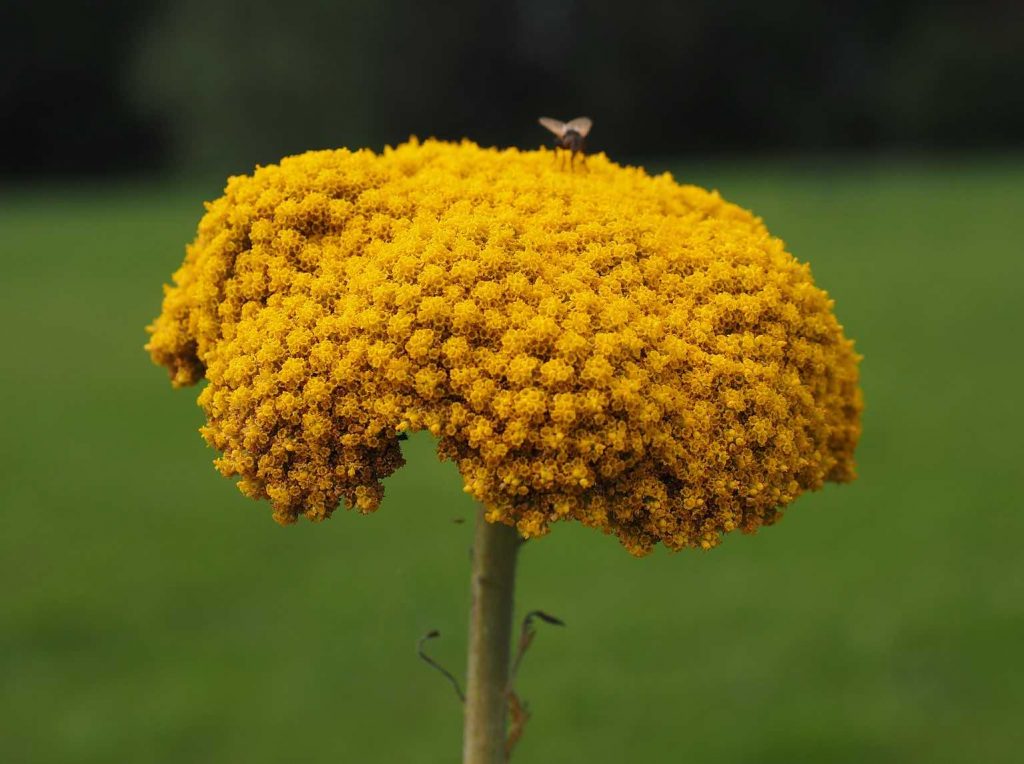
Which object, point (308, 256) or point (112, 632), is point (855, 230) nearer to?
point (112, 632)

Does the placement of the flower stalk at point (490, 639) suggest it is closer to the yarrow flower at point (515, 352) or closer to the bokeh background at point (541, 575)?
the yarrow flower at point (515, 352)

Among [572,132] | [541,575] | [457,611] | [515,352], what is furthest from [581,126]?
[541,575]

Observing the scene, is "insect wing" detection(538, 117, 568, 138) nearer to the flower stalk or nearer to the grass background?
the flower stalk

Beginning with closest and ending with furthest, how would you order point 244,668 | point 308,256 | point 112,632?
1. point 308,256
2. point 244,668
3. point 112,632

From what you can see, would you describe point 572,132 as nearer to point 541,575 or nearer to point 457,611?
point 457,611

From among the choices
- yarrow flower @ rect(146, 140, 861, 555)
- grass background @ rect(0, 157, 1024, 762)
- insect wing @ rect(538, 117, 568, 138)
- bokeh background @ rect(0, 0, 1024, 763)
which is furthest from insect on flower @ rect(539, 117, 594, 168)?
bokeh background @ rect(0, 0, 1024, 763)

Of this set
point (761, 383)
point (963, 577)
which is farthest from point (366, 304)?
point (963, 577)

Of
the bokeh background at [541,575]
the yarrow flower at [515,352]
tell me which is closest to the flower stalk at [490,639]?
the yarrow flower at [515,352]
